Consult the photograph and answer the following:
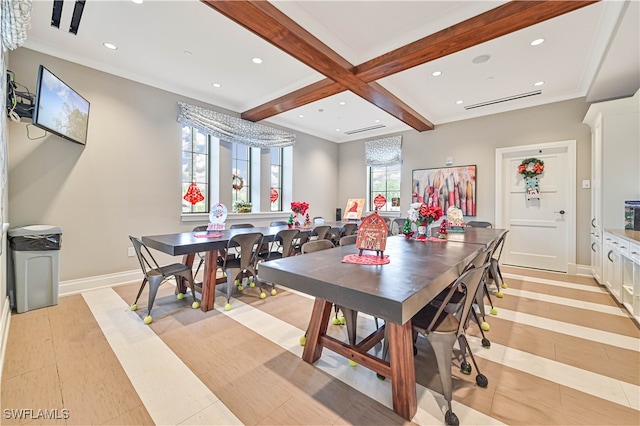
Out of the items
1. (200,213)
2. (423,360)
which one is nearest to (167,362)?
(423,360)

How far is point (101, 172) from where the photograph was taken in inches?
144

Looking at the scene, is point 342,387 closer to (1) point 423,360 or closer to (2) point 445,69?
(1) point 423,360

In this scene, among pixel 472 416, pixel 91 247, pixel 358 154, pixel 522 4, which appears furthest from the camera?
pixel 358 154

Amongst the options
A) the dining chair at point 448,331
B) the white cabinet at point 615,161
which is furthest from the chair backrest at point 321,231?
the white cabinet at point 615,161

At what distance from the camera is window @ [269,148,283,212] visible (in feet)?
20.0

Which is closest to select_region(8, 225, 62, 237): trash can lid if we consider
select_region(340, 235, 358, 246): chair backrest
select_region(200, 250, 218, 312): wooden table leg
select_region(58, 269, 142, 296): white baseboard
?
select_region(58, 269, 142, 296): white baseboard

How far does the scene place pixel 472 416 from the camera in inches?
Result: 58.4

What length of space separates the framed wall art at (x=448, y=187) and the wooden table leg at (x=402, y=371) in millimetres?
4021

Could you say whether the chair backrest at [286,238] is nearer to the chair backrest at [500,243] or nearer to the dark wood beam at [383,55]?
the dark wood beam at [383,55]

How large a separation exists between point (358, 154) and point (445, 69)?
12.1 feet

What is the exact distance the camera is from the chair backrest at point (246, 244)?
2.94m

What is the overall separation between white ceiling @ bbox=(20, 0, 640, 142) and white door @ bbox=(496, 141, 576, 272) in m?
0.91

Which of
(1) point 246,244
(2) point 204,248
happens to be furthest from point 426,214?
(2) point 204,248

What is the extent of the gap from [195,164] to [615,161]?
6.32 m
